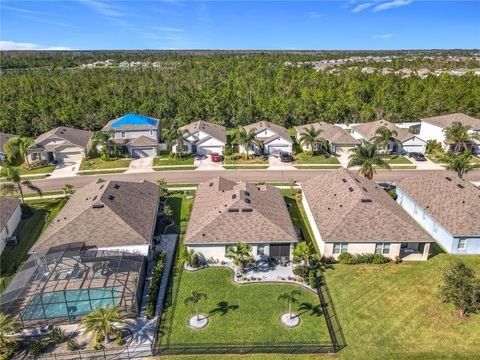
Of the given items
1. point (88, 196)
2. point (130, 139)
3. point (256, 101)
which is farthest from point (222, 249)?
point (256, 101)

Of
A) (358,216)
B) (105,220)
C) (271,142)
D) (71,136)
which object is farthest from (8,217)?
(271,142)

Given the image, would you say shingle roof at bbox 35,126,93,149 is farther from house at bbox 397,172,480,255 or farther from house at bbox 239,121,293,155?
house at bbox 397,172,480,255

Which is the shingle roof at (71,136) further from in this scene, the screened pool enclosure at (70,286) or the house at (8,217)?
the screened pool enclosure at (70,286)

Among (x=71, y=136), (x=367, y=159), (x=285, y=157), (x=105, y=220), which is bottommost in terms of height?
(x=105, y=220)

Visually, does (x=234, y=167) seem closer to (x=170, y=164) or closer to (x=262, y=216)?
(x=170, y=164)

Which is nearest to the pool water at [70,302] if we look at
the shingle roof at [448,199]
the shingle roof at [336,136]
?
the shingle roof at [448,199]

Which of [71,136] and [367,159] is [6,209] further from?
[367,159]
